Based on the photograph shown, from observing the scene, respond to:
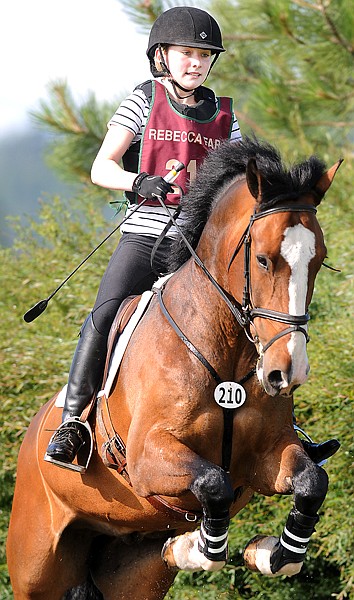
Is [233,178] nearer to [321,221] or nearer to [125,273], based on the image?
[125,273]

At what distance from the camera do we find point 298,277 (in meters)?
3.76

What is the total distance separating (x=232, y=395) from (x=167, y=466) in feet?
1.38

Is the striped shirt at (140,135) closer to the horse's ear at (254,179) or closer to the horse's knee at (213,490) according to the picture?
the horse's ear at (254,179)

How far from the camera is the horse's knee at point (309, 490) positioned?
4.05 m

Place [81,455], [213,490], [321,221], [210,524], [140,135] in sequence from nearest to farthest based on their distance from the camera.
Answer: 1. [213,490]
2. [210,524]
3. [140,135]
4. [81,455]
5. [321,221]

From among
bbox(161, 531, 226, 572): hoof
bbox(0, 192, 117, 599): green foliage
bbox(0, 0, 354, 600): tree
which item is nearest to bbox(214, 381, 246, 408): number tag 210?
bbox(161, 531, 226, 572): hoof

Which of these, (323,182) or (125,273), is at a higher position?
(323,182)

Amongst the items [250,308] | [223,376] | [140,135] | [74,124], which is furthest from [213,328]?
[74,124]

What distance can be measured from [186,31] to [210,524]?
95.7 inches

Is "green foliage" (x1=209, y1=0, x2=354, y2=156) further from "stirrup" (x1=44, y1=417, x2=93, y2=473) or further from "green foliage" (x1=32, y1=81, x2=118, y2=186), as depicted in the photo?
"stirrup" (x1=44, y1=417, x2=93, y2=473)

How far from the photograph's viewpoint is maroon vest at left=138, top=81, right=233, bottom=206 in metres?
4.83

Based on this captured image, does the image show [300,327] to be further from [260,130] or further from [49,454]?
[260,130]

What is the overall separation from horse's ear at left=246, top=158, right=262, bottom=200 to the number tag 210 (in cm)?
84

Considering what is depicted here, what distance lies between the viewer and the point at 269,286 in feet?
12.6
